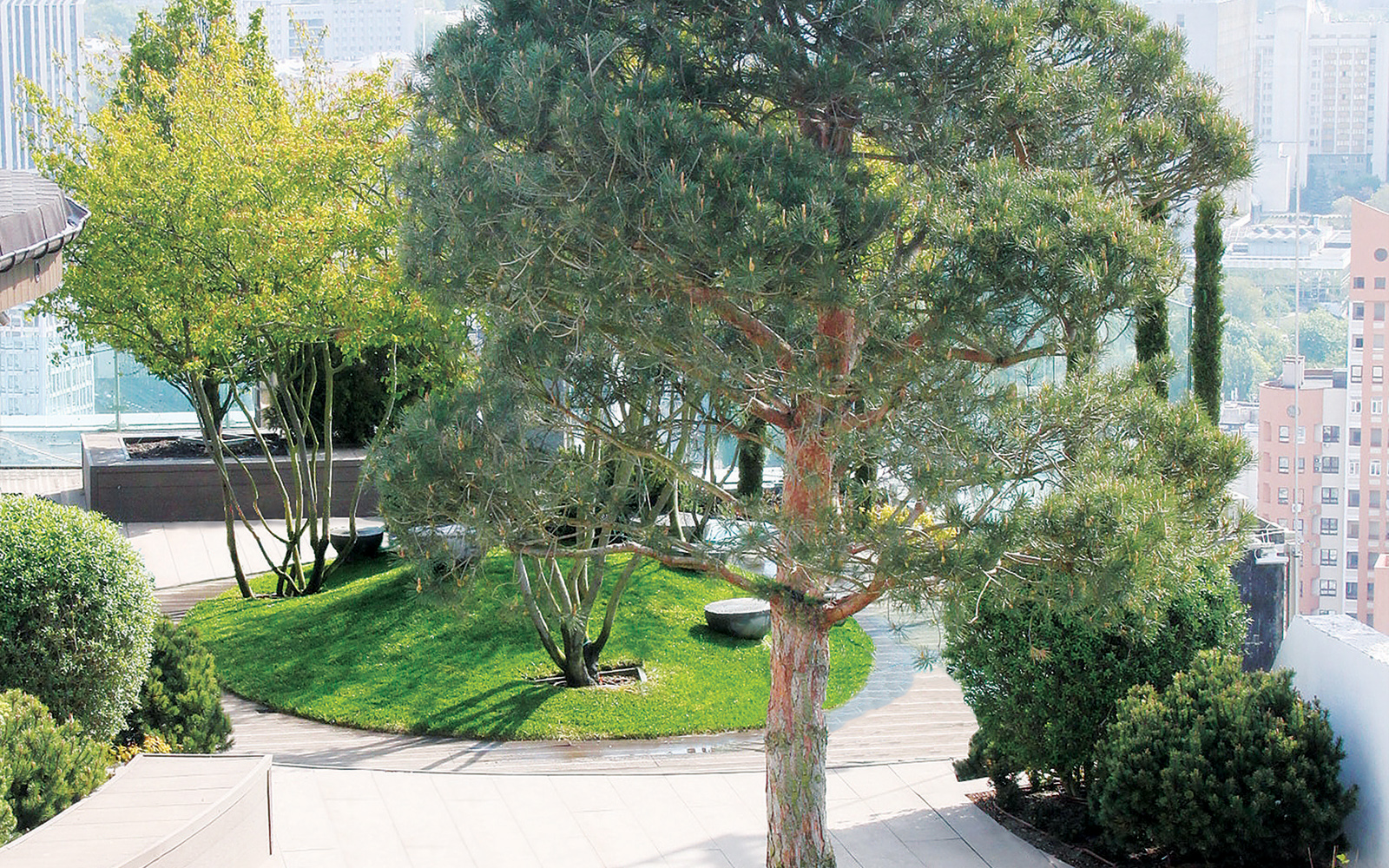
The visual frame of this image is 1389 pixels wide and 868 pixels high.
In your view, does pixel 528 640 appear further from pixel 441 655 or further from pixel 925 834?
pixel 925 834

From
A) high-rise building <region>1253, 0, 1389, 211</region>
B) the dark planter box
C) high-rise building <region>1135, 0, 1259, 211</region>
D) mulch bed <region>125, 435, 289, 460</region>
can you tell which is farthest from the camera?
high-rise building <region>1253, 0, 1389, 211</region>

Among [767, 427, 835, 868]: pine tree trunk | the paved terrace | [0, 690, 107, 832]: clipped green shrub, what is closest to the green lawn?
the paved terrace

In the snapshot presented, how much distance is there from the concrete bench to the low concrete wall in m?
4.45

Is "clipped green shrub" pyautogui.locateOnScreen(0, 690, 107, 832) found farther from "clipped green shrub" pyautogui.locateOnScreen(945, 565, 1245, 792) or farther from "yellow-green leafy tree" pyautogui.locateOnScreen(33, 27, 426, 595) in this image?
"yellow-green leafy tree" pyautogui.locateOnScreen(33, 27, 426, 595)

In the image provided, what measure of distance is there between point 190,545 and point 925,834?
9428 millimetres

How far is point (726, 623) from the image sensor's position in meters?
9.86

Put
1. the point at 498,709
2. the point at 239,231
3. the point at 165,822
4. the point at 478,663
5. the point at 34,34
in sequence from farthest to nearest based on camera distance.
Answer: the point at 34,34
the point at 239,231
the point at 478,663
the point at 498,709
the point at 165,822

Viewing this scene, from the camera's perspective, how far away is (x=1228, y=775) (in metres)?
5.20

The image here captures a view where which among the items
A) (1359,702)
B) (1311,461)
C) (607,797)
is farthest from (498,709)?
A: (1311,461)

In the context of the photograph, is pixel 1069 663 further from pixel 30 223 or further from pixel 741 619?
pixel 30 223

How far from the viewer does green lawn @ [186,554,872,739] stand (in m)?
8.15

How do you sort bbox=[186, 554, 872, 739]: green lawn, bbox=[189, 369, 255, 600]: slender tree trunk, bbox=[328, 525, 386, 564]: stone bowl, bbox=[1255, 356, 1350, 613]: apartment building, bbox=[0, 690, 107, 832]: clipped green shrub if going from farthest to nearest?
bbox=[328, 525, 386, 564]: stone bowl
bbox=[1255, 356, 1350, 613]: apartment building
bbox=[189, 369, 255, 600]: slender tree trunk
bbox=[186, 554, 872, 739]: green lawn
bbox=[0, 690, 107, 832]: clipped green shrub

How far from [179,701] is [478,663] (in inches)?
118

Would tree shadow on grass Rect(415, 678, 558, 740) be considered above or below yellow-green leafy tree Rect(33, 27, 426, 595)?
below
